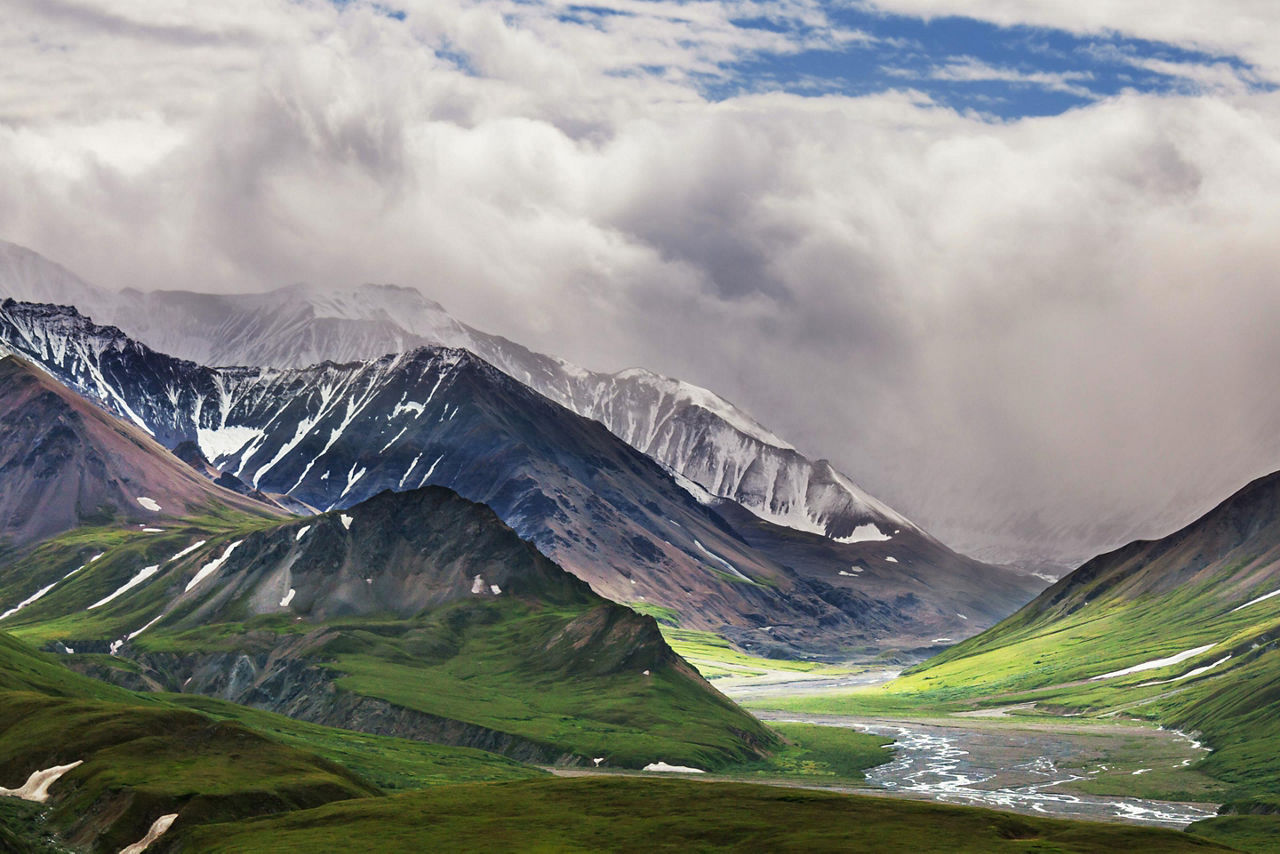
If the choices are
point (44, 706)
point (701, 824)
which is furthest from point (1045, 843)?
point (44, 706)

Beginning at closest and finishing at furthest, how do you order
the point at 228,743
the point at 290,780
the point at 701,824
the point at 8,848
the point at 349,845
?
the point at 8,848 → the point at 349,845 → the point at 701,824 → the point at 290,780 → the point at 228,743

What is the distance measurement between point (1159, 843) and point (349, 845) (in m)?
83.4

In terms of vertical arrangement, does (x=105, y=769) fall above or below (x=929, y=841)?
below

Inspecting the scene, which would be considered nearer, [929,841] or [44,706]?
[929,841]

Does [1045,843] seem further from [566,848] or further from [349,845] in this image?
[349,845]

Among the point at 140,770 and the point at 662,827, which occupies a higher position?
the point at 662,827

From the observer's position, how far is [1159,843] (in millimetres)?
149500

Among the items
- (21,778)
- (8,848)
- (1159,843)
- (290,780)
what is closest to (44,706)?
(21,778)

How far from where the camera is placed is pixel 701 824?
160 m

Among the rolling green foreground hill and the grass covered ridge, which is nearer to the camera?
the grass covered ridge

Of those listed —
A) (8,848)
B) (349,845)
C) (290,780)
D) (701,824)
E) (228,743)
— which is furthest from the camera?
(228,743)

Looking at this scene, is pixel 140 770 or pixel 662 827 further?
pixel 140 770

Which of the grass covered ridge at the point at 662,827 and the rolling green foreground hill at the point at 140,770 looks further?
the rolling green foreground hill at the point at 140,770

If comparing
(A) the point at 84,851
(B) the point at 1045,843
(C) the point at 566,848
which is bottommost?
(A) the point at 84,851
